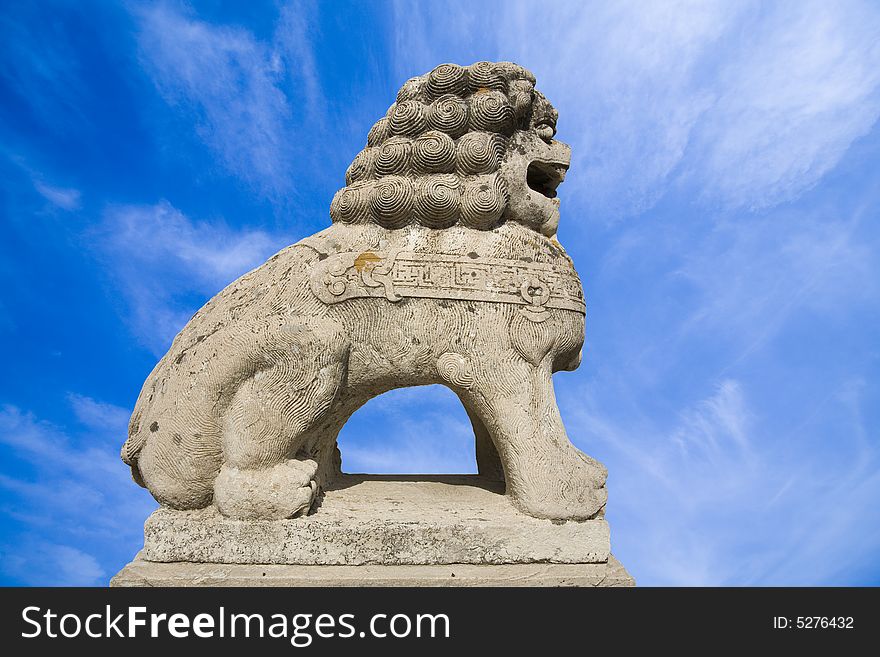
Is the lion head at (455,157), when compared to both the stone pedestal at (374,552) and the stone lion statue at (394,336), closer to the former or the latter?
the stone lion statue at (394,336)

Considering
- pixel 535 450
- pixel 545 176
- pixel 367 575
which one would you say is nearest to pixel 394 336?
pixel 535 450

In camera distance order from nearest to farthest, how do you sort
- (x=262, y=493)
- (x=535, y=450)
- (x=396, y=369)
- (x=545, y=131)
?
(x=262, y=493) → (x=535, y=450) → (x=396, y=369) → (x=545, y=131)

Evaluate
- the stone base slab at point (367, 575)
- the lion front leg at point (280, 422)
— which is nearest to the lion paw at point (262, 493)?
the lion front leg at point (280, 422)

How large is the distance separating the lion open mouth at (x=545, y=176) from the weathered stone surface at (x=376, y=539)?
1883 millimetres

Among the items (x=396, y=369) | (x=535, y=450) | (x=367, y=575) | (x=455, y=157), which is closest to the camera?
(x=367, y=575)

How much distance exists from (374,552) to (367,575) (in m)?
0.12

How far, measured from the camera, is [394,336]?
3.22 m

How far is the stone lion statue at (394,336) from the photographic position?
3137 millimetres

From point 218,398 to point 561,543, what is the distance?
5.95 feet

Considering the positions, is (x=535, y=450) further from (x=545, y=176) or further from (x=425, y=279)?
(x=545, y=176)

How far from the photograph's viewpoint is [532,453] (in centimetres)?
315

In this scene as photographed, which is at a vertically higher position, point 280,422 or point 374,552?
point 280,422

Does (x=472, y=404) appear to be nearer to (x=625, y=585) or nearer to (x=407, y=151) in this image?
(x=625, y=585)
